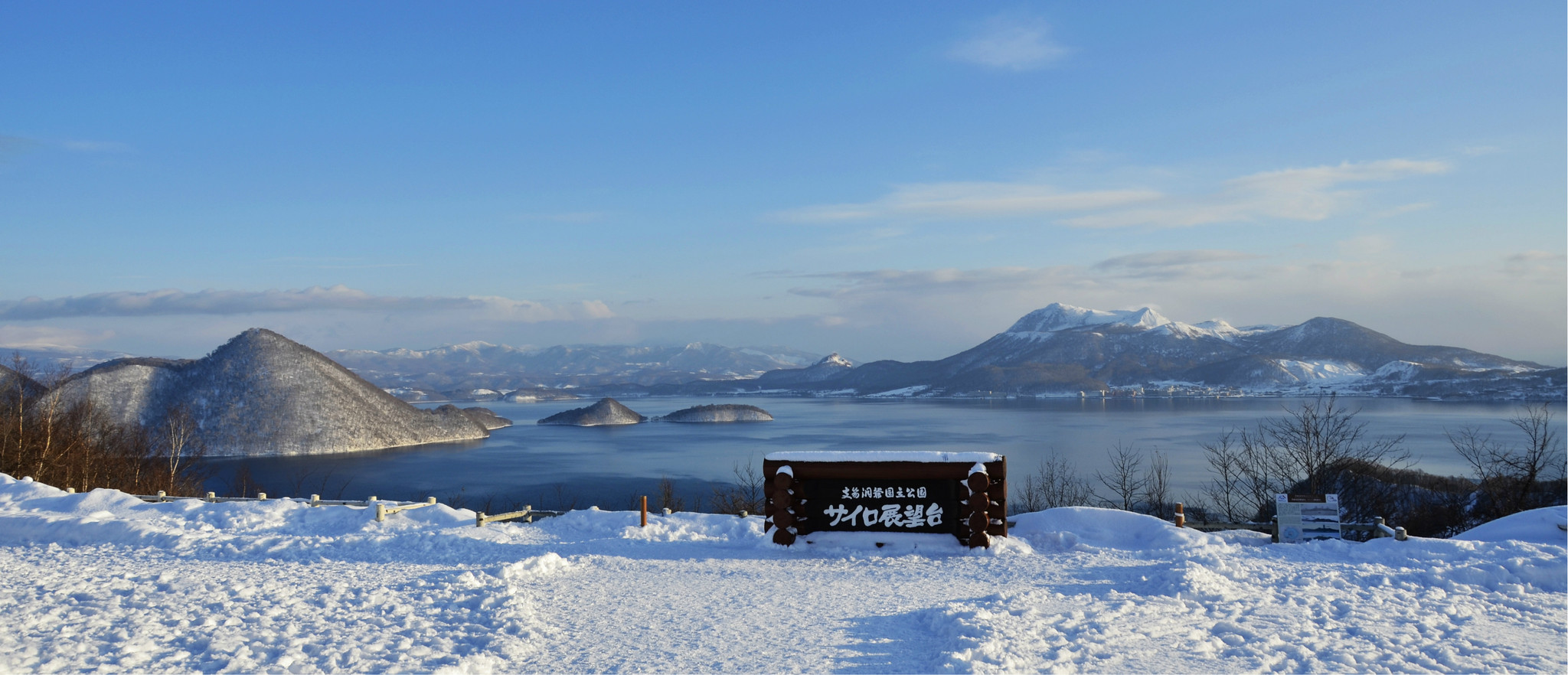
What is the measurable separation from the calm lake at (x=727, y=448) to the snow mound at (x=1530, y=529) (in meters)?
40.3

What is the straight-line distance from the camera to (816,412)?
550ft

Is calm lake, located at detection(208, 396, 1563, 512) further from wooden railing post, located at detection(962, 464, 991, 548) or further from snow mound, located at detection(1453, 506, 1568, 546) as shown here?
wooden railing post, located at detection(962, 464, 991, 548)

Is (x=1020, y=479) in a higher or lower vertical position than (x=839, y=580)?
lower

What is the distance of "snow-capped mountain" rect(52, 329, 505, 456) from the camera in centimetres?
9056

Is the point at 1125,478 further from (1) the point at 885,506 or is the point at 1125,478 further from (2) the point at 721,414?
(2) the point at 721,414

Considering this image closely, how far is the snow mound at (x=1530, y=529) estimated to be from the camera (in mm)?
11320

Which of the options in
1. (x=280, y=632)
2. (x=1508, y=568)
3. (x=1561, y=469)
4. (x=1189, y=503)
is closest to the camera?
(x=280, y=632)

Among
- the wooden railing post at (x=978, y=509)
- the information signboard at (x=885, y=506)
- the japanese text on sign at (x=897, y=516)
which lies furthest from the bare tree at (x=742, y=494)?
the wooden railing post at (x=978, y=509)

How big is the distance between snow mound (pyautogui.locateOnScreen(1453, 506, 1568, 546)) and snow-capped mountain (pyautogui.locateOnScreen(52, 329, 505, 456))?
101 meters

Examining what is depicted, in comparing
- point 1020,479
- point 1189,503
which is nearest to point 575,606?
point 1189,503

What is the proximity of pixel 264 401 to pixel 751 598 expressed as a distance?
10474cm

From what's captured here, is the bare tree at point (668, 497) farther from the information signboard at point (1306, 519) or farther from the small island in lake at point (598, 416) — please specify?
the small island in lake at point (598, 416)

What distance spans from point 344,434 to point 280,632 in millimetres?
99650

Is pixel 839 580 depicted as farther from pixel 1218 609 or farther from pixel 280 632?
pixel 280 632
